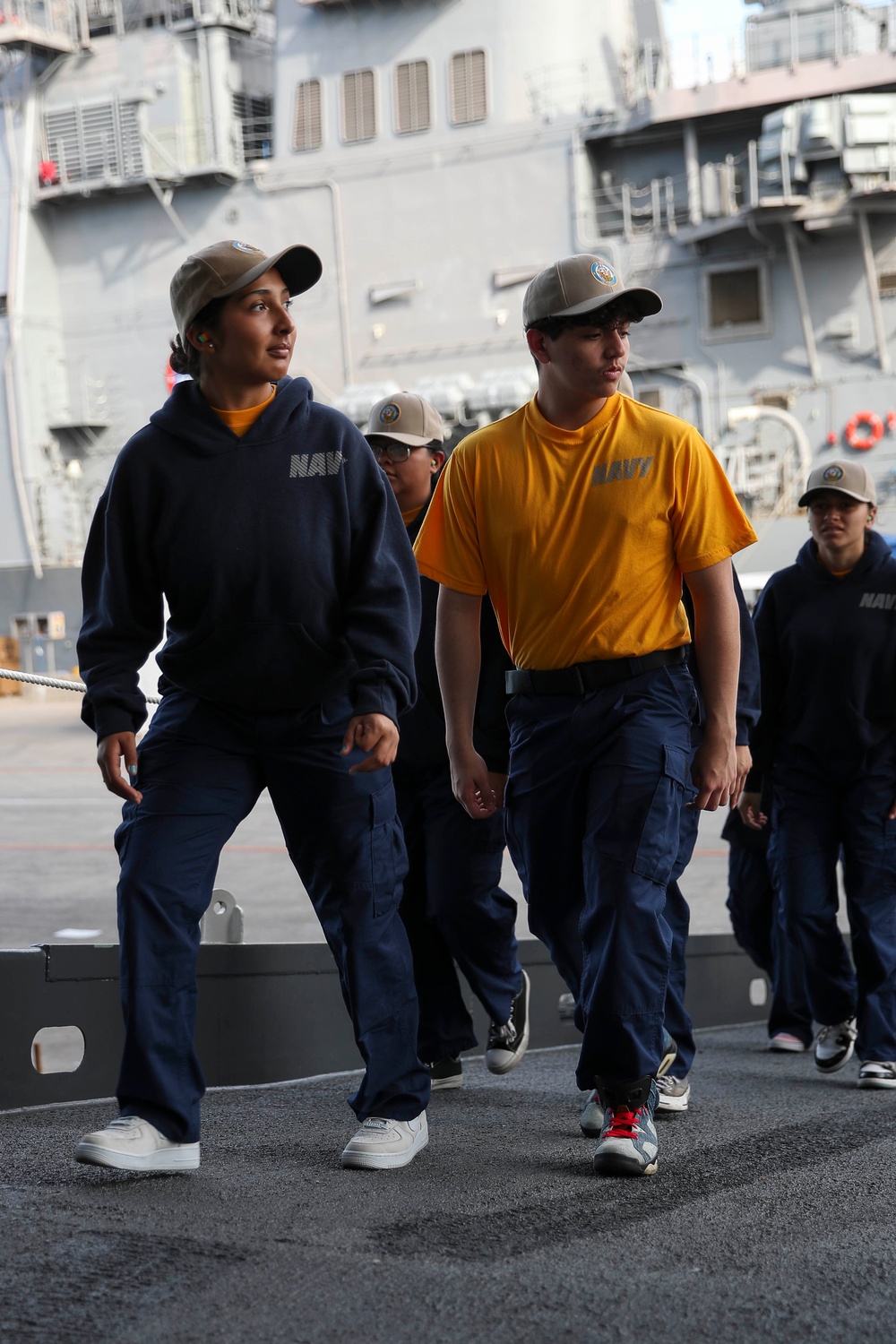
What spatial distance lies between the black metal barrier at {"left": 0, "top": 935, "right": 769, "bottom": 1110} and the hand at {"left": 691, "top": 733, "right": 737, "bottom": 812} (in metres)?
1.35

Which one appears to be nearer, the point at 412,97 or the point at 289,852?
the point at 289,852

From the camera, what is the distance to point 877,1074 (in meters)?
4.52

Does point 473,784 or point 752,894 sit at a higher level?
point 473,784

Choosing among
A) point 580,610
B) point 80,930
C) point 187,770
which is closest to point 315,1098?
point 80,930

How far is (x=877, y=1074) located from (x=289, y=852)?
A: 235cm

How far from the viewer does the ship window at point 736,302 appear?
2523 centimetres

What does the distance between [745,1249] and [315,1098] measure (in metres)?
1.63

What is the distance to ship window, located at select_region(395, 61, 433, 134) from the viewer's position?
1035 inches

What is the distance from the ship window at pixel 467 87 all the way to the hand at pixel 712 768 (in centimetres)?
2479

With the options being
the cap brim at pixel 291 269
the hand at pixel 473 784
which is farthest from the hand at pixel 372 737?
the cap brim at pixel 291 269

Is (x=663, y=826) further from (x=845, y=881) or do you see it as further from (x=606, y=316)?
(x=845, y=881)

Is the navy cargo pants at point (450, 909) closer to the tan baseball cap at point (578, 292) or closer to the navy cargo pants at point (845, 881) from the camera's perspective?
the navy cargo pants at point (845, 881)

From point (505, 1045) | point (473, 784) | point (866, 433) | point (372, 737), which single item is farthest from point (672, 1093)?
point (866, 433)

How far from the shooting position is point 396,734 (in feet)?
9.51
